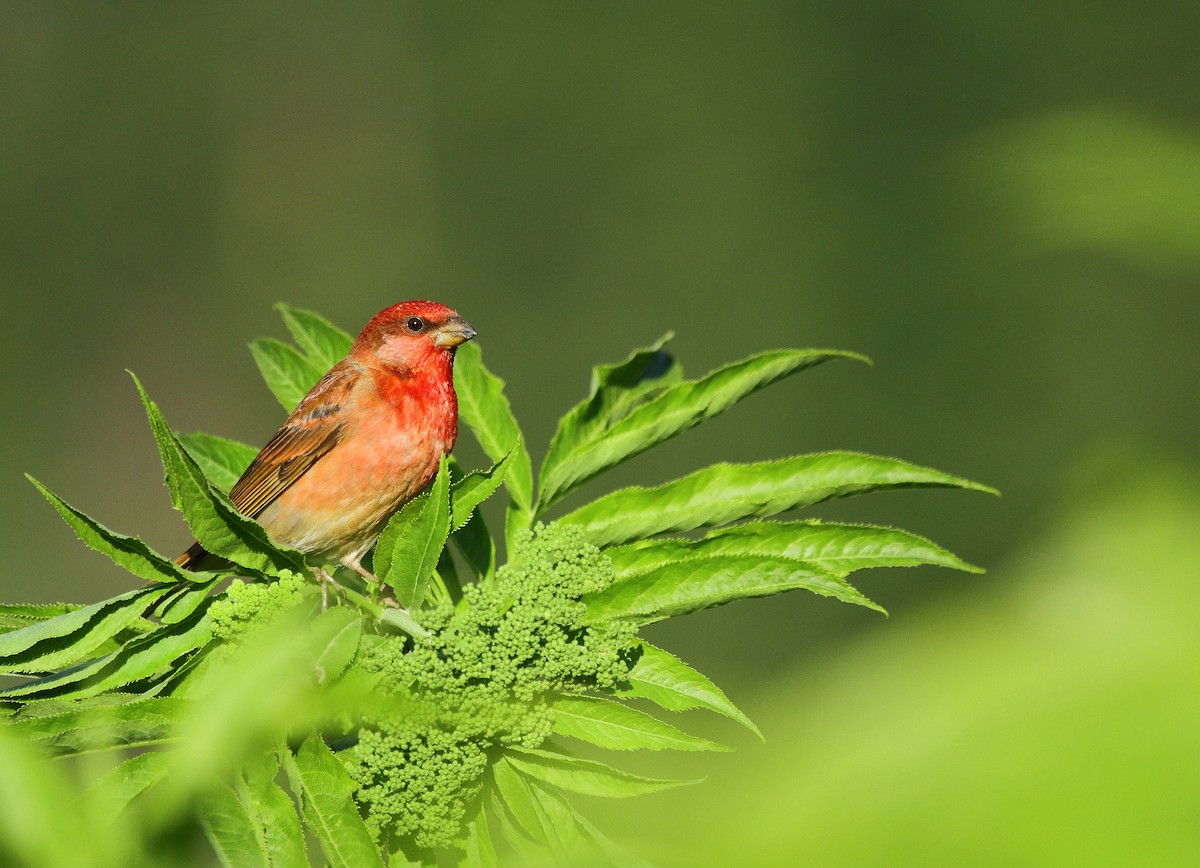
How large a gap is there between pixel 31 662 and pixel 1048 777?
1523 millimetres

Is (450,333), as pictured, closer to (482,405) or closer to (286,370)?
(286,370)

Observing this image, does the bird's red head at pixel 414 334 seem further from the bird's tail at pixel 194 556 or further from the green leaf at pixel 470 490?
the green leaf at pixel 470 490

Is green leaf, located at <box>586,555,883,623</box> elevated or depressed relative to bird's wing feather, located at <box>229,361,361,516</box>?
depressed

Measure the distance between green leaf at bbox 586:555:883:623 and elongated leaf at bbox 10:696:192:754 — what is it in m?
0.64

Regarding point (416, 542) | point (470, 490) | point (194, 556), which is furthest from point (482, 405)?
point (194, 556)

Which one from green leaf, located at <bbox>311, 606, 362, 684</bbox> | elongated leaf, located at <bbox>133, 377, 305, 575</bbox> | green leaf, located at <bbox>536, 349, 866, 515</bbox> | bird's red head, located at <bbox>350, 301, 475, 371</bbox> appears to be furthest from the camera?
bird's red head, located at <bbox>350, 301, 475, 371</bbox>

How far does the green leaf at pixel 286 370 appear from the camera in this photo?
2514 mm

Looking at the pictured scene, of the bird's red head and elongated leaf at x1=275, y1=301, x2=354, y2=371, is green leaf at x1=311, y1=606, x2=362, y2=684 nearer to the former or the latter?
elongated leaf at x1=275, y1=301, x2=354, y2=371

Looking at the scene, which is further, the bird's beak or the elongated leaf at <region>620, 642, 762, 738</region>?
the bird's beak

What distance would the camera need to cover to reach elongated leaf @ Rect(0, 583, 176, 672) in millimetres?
1610

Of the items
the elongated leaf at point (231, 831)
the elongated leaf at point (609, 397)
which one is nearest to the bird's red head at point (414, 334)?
the elongated leaf at point (609, 397)

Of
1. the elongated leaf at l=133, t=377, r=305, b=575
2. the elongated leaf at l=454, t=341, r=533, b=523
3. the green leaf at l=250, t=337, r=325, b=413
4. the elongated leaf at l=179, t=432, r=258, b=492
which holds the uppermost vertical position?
the green leaf at l=250, t=337, r=325, b=413

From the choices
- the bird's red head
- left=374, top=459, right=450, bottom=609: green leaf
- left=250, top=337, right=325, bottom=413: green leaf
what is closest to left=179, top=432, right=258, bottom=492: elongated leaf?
left=250, top=337, right=325, bottom=413: green leaf

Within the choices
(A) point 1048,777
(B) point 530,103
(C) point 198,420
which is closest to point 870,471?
(A) point 1048,777
